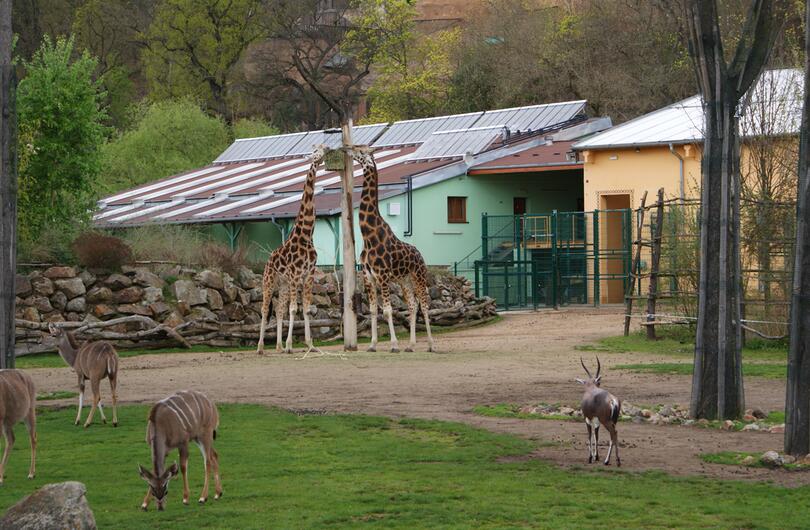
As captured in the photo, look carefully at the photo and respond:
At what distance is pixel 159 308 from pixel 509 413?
14704 millimetres

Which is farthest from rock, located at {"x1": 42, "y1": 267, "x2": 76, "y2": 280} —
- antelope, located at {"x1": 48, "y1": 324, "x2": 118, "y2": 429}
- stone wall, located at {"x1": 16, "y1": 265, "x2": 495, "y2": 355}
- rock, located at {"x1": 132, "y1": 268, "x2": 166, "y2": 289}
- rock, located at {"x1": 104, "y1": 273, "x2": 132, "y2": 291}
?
antelope, located at {"x1": 48, "y1": 324, "x2": 118, "y2": 429}

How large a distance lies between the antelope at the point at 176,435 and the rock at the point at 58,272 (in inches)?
729

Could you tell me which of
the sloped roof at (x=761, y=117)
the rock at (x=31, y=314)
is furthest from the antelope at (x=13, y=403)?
the rock at (x=31, y=314)

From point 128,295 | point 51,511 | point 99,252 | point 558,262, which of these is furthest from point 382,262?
point 51,511

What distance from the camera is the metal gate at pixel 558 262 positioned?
127 ft

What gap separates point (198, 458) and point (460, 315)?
2152cm

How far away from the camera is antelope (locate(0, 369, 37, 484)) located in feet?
37.7

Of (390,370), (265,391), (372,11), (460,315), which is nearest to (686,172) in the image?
(460,315)

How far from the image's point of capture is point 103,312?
2839cm

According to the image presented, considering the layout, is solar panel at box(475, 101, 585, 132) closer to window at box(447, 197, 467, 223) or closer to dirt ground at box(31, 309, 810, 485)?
window at box(447, 197, 467, 223)

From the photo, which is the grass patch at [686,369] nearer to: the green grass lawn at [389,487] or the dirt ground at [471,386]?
the dirt ground at [471,386]

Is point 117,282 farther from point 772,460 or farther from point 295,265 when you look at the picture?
point 772,460

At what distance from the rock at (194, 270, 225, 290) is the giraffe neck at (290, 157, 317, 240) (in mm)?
3912

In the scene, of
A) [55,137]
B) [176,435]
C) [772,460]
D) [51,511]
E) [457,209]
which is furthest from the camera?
[457,209]
